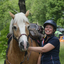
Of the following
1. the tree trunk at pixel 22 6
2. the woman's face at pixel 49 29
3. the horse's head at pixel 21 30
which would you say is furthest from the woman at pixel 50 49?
the tree trunk at pixel 22 6

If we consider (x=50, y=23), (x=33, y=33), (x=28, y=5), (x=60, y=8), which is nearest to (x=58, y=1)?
(x=60, y=8)

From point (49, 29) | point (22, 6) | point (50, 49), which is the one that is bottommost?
point (50, 49)

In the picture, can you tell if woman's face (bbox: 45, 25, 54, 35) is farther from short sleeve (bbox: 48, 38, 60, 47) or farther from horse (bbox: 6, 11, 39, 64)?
horse (bbox: 6, 11, 39, 64)

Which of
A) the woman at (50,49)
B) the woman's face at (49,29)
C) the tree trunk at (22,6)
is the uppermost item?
the tree trunk at (22,6)

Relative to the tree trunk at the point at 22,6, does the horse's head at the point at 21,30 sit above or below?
below

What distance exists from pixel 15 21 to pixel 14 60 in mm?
1142

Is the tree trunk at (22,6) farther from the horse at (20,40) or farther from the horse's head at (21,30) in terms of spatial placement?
the horse's head at (21,30)

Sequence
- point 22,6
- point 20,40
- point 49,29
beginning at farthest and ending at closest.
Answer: point 22,6
point 49,29
point 20,40

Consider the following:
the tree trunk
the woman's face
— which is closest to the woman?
the woman's face

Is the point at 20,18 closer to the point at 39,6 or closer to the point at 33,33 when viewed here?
the point at 33,33

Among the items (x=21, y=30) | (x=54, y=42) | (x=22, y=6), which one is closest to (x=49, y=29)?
(x=54, y=42)

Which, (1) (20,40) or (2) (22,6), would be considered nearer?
(1) (20,40)

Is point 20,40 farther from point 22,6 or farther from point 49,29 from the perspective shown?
point 22,6

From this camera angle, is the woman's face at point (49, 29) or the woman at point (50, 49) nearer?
the woman at point (50, 49)
